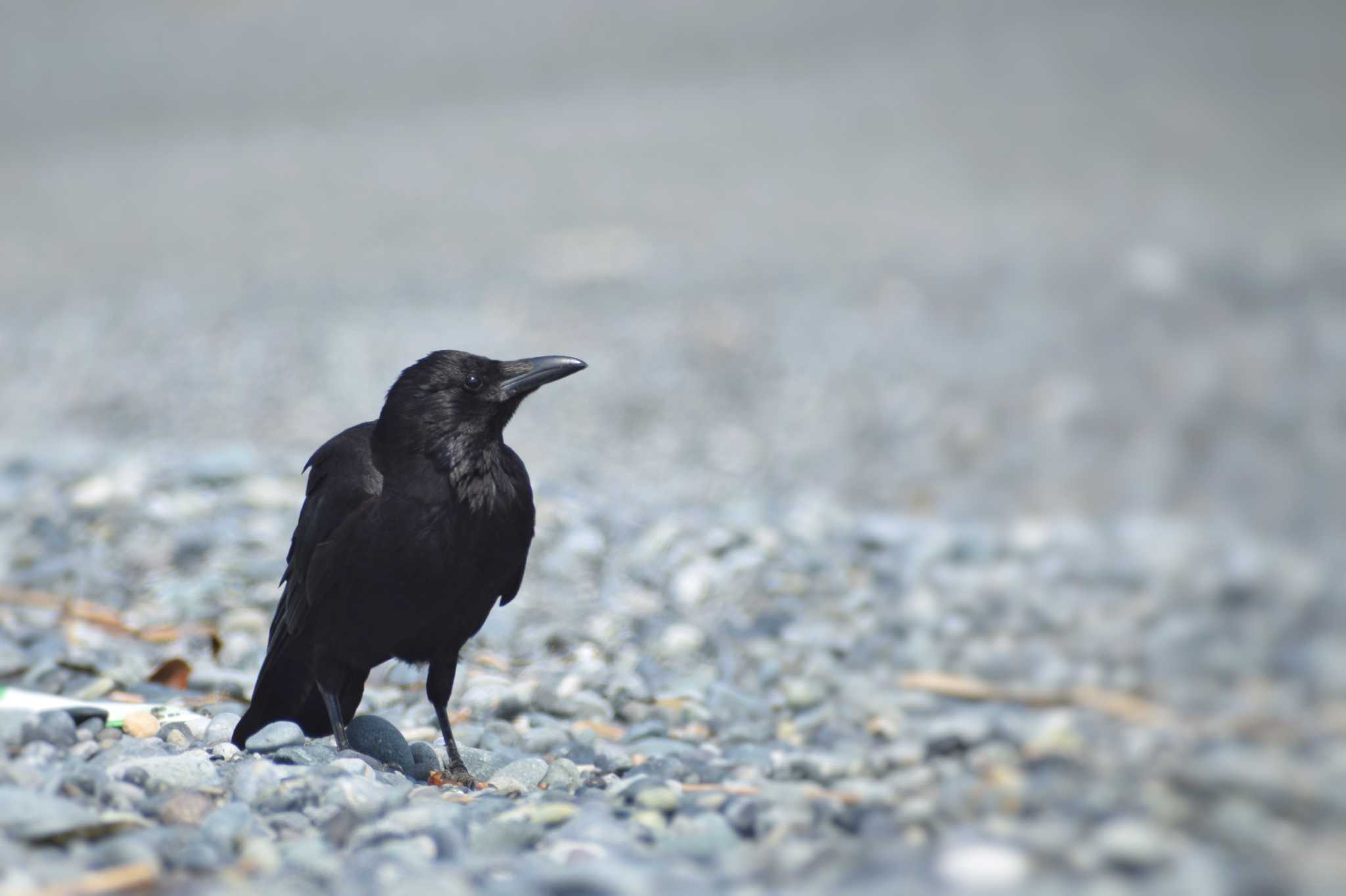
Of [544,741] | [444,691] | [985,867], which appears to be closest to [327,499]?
[444,691]

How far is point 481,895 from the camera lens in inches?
90.5

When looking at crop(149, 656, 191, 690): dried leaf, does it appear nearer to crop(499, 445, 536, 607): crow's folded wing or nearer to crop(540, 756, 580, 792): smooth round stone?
crop(499, 445, 536, 607): crow's folded wing

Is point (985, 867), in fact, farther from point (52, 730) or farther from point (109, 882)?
point (52, 730)

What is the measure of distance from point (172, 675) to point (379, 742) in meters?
1.19

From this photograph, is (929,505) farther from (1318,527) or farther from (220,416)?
(220,416)

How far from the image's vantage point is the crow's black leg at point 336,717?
145 inches

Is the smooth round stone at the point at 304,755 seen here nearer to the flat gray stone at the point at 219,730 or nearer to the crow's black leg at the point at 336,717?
the crow's black leg at the point at 336,717

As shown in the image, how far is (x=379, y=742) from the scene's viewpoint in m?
3.76

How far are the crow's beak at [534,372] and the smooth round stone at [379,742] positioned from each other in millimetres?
1011

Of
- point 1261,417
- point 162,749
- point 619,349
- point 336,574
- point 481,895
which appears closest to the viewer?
point 481,895

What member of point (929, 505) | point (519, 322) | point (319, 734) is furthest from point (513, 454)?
point (519, 322)

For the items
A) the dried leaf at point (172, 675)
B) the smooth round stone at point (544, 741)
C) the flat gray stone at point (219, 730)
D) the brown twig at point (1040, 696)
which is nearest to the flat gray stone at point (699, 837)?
the smooth round stone at point (544, 741)

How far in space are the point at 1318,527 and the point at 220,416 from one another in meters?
7.37

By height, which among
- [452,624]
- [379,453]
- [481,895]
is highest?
[379,453]
